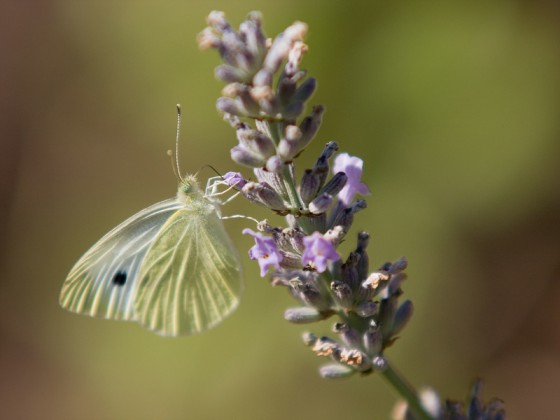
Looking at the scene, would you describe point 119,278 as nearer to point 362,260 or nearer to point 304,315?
point 304,315

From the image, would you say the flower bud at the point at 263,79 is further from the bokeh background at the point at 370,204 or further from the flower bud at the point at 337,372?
the bokeh background at the point at 370,204

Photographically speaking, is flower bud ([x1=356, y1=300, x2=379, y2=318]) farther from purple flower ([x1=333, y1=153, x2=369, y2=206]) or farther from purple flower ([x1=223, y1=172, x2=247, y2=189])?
purple flower ([x1=223, y1=172, x2=247, y2=189])

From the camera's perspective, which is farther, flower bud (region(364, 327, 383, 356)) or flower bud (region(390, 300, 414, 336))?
flower bud (region(390, 300, 414, 336))

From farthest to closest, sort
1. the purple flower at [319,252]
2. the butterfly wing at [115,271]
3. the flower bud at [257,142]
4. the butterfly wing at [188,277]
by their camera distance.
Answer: the butterfly wing at [115,271] → the butterfly wing at [188,277] → the flower bud at [257,142] → the purple flower at [319,252]

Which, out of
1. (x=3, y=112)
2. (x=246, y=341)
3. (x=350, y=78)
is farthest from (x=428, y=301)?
(x=3, y=112)

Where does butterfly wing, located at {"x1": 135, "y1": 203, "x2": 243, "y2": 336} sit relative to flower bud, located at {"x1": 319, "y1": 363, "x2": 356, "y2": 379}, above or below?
above

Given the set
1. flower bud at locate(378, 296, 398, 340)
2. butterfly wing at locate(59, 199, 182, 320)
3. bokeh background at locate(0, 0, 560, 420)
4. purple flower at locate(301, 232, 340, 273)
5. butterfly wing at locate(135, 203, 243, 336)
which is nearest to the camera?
purple flower at locate(301, 232, 340, 273)

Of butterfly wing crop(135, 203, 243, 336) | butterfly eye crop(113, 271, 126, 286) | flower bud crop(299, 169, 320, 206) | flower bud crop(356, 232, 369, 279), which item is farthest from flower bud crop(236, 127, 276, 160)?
butterfly eye crop(113, 271, 126, 286)

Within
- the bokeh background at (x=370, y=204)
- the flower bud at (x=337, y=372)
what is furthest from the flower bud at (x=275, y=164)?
the bokeh background at (x=370, y=204)
